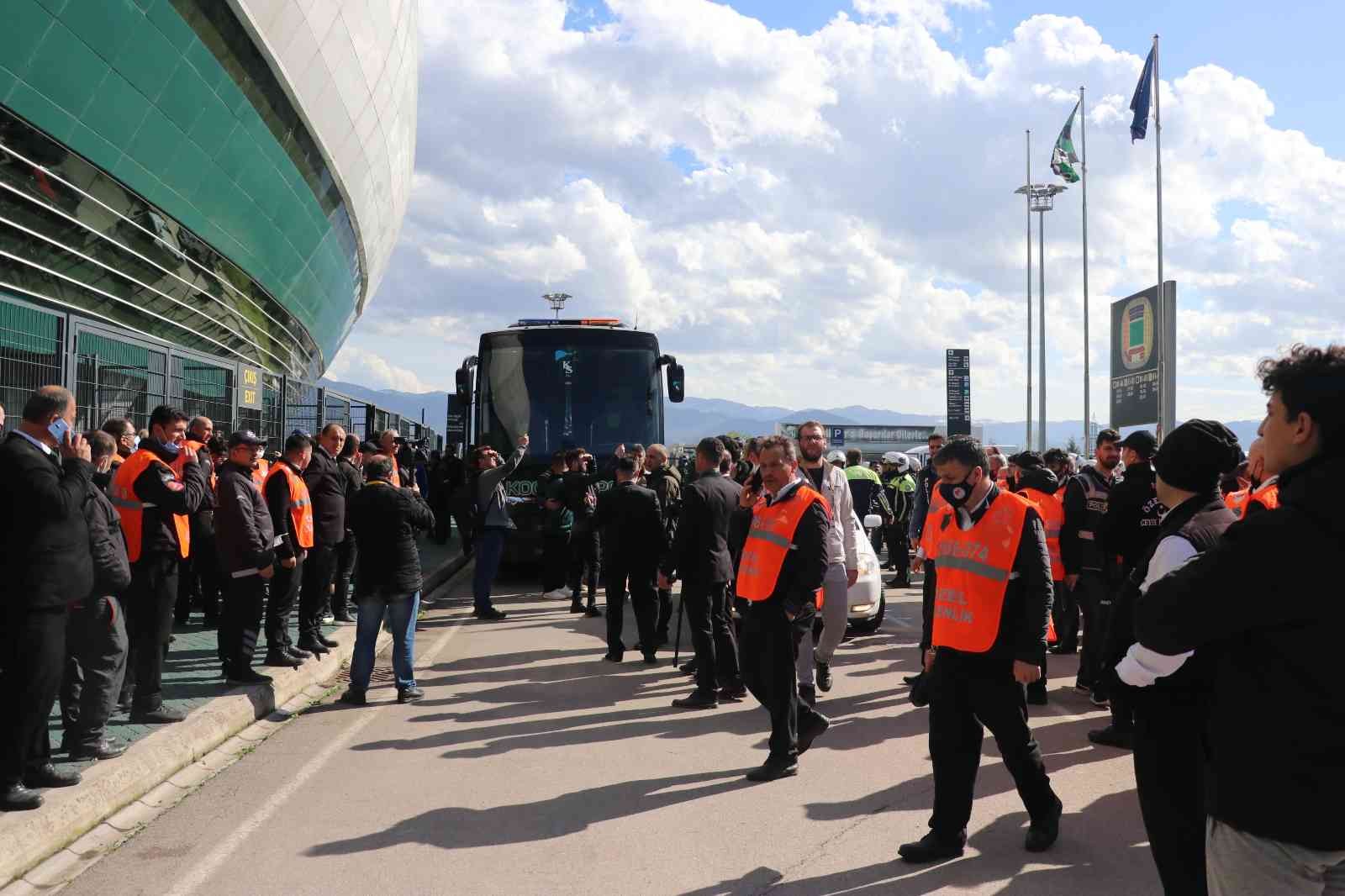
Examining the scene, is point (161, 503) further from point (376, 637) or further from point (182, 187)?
point (182, 187)

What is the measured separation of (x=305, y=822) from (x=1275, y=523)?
450cm

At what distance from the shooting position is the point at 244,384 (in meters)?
12.0

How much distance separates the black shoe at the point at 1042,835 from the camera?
443 centimetres

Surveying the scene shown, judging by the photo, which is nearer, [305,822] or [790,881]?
[790,881]

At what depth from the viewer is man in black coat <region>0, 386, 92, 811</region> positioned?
453 cm

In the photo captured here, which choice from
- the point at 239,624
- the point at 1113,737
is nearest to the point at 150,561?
the point at 239,624

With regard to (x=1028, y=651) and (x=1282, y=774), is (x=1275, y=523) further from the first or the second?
(x=1028, y=651)

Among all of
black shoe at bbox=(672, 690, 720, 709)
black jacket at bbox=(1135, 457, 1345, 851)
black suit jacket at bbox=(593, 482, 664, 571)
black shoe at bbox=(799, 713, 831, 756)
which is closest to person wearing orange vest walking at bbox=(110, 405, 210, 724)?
black shoe at bbox=(672, 690, 720, 709)

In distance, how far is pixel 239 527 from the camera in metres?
7.09

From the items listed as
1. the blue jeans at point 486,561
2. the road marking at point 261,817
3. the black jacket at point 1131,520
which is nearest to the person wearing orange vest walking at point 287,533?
the road marking at point 261,817

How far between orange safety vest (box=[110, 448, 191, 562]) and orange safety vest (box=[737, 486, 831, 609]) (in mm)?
3629

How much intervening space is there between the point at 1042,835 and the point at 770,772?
1546mm

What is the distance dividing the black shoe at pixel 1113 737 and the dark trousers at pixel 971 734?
1.93 metres

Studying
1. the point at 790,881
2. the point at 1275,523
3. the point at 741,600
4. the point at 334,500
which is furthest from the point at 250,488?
the point at 1275,523
